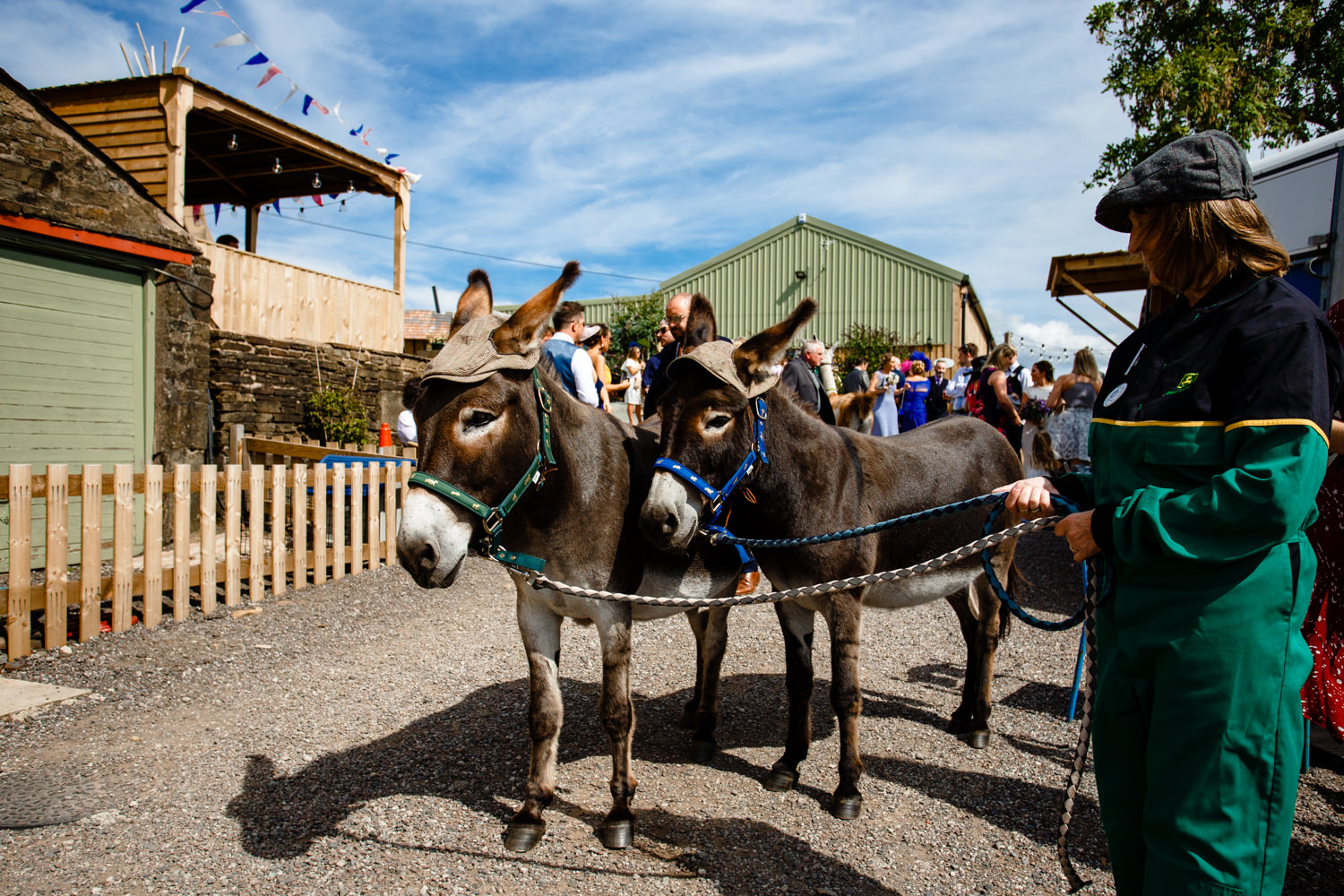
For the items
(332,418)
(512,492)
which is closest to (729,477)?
(512,492)

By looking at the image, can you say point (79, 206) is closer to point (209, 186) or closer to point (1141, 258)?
point (1141, 258)

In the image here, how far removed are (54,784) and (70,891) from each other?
1.08 meters

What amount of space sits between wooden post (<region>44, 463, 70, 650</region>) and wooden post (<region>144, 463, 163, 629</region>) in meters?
0.52

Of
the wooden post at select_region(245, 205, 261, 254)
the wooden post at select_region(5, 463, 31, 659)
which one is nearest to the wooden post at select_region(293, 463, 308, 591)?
the wooden post at select_region(5, 463, 31, 659)

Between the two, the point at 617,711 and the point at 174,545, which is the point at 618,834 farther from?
the point at 174,545

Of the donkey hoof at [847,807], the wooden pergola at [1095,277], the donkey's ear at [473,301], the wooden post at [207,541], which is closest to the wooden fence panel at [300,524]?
the wooden post at [207,541]

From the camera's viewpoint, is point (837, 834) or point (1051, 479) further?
point (837, 834)

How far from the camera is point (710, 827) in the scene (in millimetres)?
3289

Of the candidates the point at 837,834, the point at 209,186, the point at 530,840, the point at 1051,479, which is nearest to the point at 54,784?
the point at 530,840

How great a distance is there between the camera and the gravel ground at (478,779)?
2904 mm

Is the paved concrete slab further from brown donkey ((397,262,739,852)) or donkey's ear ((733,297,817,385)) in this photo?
donkey's ear ((733,297,817,385))

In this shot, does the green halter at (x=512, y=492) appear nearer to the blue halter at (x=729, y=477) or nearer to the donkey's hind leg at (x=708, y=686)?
the blue halter at (x=729, y=477)

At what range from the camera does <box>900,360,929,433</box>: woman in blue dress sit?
11.1m

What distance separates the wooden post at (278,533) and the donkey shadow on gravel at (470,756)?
3.14 meters
